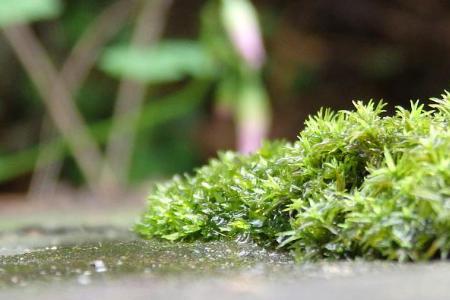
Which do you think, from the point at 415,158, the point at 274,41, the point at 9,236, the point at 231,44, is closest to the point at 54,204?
the point at 231,44

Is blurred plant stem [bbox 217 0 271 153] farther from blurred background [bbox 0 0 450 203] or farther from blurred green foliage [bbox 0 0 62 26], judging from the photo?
blurred green foliage [bbox 0 0 62 26]

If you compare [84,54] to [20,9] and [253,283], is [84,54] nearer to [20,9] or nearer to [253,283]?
[20,9]

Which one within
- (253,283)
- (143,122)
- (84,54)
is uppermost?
(84,54)

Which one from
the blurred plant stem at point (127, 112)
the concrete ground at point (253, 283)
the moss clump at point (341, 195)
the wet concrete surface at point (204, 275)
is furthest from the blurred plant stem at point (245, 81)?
the concrete ground at point (253, 283)

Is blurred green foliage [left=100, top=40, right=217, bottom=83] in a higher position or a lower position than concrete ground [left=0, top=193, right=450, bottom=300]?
higher

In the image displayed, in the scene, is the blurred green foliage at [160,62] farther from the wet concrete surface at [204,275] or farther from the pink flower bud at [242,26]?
the wet concrete surface at [204,275]

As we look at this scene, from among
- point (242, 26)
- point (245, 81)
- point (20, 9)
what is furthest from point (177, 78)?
point (242, 26)

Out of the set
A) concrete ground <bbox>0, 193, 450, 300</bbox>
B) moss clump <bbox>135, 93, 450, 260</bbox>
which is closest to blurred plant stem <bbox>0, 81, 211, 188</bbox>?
moss clump <bbox>135, 93, 450, 260</bbox>
